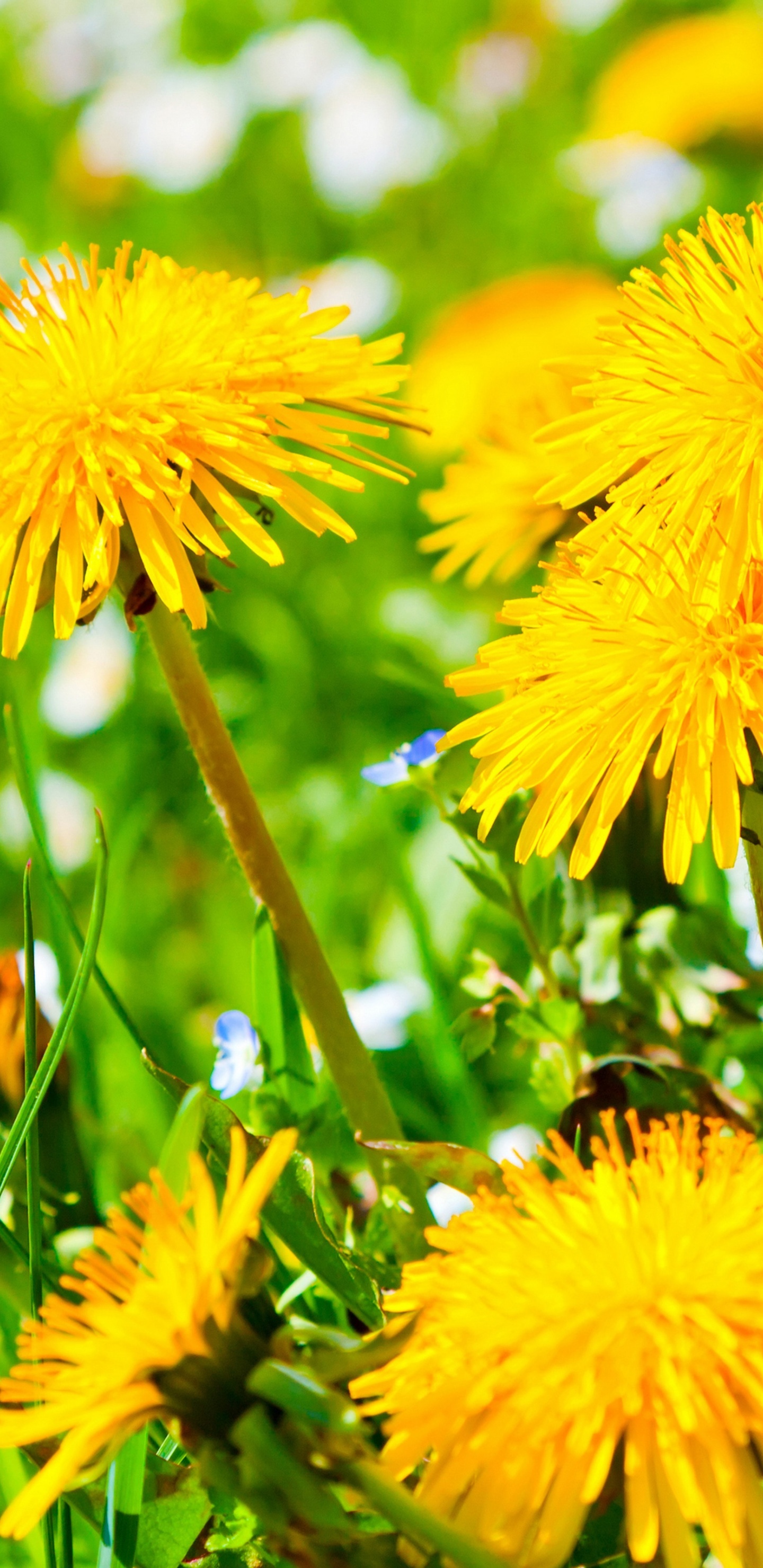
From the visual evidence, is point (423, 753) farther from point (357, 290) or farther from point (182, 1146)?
point (357, 290)

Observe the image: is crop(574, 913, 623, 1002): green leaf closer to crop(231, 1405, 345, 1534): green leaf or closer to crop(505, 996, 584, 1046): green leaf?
crop(505, 996, 584, 1046): green leaf

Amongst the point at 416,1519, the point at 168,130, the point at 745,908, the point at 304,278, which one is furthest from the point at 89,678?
the point at 416,1519

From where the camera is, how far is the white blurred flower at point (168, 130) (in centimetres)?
350

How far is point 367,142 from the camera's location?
3.42m

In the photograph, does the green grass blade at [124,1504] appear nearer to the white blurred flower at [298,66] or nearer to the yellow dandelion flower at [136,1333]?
the yellow dandelion flower at [136,1333]

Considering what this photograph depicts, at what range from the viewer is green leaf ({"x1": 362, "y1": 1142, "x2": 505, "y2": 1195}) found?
32.0 inches

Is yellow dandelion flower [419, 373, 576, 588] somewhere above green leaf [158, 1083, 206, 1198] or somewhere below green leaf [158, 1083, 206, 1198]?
above

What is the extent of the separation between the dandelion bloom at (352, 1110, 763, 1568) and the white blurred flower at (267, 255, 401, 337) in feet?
7.71

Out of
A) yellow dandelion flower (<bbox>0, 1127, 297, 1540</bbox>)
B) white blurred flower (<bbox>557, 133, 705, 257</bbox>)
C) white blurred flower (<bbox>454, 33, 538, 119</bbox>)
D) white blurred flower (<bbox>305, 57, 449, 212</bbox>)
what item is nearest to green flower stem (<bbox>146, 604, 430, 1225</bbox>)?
yellow dandelion flower (<bbox>0, 1127, 297, 1540</bbox>)

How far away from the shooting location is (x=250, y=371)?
887 mm

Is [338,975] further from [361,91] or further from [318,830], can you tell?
[361,91]

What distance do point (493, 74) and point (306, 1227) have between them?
11.3ft

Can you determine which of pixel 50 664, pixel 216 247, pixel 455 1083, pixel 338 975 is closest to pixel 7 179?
pixel 216 247

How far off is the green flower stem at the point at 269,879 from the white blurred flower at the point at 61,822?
1.01 m
